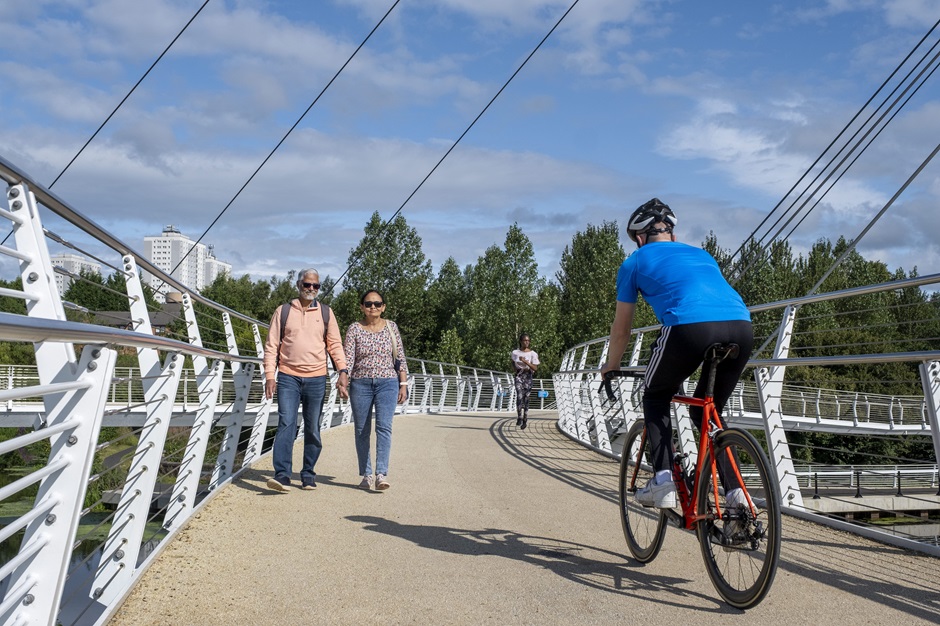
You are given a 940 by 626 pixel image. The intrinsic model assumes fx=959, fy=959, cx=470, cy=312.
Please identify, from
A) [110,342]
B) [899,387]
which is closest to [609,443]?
[110,342]

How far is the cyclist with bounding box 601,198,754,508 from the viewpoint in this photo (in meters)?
4.13

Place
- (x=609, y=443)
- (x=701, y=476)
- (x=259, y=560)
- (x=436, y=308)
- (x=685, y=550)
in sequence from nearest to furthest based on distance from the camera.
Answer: (x=701, y=476)
(x=259, y=560)
(x=685, y=550)
(x=609, y=443)
(x=436, y=308)

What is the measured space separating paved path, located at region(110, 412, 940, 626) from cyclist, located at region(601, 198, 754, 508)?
55 centimetres

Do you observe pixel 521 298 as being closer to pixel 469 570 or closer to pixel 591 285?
pixel 591 285

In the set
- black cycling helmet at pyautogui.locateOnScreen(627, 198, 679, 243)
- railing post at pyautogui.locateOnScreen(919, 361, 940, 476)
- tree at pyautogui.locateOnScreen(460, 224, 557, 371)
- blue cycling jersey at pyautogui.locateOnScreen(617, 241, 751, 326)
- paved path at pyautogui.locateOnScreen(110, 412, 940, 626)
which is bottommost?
paved path at pyautogui.locateOnScreen(110, 412, 940, 626)

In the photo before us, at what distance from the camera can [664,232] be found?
4.62 m

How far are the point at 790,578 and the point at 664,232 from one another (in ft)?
5.73

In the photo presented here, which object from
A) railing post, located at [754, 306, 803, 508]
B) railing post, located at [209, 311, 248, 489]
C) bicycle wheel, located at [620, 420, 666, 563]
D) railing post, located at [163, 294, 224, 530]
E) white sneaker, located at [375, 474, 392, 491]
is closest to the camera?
bicycle wheel, located at [620, 420, 666, 563]

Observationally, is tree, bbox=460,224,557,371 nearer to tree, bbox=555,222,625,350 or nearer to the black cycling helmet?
tree, bbox=555,222,625,350

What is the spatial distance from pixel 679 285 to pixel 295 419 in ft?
14.6

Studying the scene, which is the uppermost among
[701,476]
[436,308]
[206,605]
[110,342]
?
[436,308]

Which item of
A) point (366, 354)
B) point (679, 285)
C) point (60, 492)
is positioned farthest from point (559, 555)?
point (366, 354)

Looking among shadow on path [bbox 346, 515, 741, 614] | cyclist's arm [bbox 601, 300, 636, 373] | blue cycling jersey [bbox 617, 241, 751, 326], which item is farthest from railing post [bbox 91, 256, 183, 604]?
blue cycling jersey [bbox 617, 241, 751, 326]

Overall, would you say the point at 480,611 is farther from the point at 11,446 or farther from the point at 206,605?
the point at 11,446
